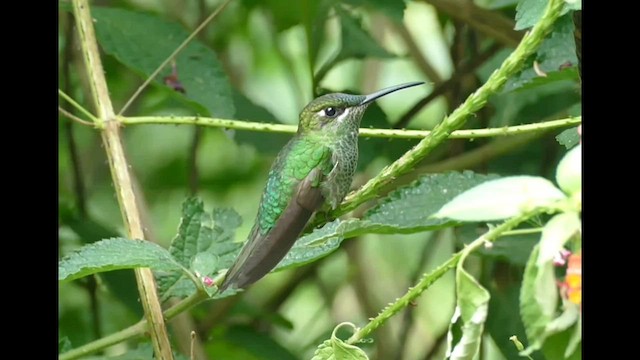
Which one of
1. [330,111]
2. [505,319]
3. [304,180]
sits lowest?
[505,319]

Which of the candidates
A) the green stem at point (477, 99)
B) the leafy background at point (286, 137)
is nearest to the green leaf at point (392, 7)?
the leafy background at point (286, 137)

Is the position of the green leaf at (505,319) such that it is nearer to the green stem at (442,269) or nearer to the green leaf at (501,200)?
the green stem at (442,269)

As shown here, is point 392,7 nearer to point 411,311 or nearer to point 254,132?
point 254,132

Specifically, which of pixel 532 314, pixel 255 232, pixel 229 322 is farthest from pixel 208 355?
pixel 532 314

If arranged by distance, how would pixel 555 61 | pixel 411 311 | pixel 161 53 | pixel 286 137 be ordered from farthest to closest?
1. pixel 411 311
2. pixel 286 137
3. pixel 161 53
4. pixel 555 61

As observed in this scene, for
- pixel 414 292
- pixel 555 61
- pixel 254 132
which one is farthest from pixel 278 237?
pixel 254 132
